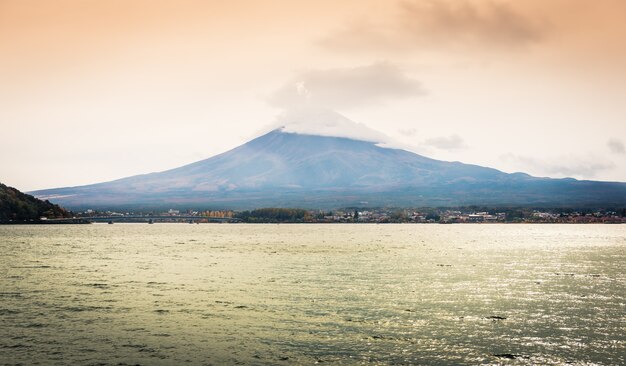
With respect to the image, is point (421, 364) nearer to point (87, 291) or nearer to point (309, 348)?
point (309, 348)

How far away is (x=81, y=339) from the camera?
29.8 metres

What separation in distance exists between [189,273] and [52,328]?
30.3 m

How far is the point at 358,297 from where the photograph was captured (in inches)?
1746

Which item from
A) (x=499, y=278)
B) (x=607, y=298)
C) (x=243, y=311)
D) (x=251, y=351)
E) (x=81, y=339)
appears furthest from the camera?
(x=499, y=278)

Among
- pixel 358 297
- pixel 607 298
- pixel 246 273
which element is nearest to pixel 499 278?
pixel 607 298

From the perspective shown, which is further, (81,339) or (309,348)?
(81,339)

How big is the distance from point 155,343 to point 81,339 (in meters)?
4.29

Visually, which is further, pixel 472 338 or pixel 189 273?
pixel 189 273

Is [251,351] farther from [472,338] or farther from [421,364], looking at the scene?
[472,338]

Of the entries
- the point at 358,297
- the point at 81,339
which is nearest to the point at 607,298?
the point at 358,297

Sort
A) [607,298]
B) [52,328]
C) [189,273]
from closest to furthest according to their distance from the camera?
1. [52,328]
2. [607,298]
3. [189,273]

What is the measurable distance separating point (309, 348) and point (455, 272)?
39.9 meters

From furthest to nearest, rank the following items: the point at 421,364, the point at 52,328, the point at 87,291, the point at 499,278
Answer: the point at 499,278
the point at 87,291
the point at 52,328
the point at 421,364

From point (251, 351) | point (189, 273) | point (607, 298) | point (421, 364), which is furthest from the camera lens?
point (189, 273)
